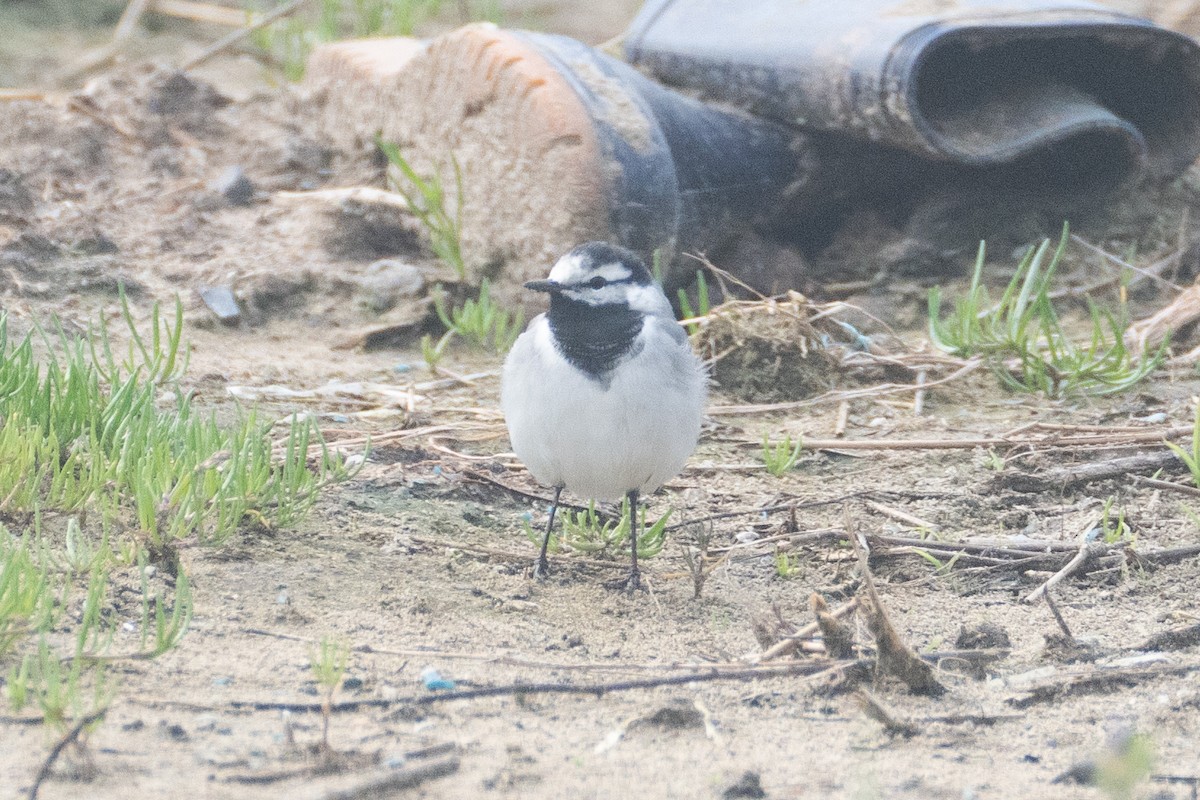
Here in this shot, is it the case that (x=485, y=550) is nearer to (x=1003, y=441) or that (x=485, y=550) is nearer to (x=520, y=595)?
(x=520, y=595)

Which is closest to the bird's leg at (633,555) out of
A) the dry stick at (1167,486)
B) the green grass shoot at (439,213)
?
Answer: the dry stick at (1167,486)

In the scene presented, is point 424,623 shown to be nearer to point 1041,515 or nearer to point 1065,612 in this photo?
point 1065,612

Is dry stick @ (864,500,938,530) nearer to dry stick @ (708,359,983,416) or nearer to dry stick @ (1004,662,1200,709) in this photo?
dry stick @ (708,359,983,416)

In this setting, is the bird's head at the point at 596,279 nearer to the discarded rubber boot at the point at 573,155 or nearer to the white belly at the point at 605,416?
the white belly at the point at 605,416

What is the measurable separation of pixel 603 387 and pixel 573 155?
1.84 m

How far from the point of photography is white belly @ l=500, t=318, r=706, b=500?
333 centimetres

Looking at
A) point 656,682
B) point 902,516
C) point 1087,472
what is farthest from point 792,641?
point 1087,472

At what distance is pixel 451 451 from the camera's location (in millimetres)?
4129

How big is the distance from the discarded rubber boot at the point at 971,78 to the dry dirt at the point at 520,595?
0.39 metres

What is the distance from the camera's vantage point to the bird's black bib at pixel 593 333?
336 centimetres

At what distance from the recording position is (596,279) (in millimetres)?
3502

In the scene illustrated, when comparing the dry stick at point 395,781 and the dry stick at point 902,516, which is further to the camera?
the dry stick at point 902,516

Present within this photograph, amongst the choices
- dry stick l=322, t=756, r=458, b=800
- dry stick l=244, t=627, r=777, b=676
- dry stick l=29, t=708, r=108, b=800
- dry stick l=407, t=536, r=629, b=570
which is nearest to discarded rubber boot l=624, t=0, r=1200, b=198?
dry stick l=407, t=536, r=629, b=570

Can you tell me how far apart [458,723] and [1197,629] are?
5.03 ft
